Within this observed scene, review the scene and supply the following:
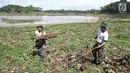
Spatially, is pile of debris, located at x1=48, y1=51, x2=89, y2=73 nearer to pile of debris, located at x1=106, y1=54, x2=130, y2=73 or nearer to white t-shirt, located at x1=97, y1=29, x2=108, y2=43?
white t-shirt, located at x1=97, y1=29, x2=108, y2=43

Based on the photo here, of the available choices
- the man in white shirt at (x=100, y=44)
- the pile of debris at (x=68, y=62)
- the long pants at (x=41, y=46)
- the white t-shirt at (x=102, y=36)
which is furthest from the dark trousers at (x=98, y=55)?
the long pants at (x=41, y=46)

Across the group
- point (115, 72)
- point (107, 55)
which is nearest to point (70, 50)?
point (107, 55)

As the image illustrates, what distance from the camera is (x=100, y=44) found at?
1098 cm

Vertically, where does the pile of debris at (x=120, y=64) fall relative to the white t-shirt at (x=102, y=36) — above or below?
below

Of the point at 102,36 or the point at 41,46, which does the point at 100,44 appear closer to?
the point at 102,36

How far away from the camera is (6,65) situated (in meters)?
11.1

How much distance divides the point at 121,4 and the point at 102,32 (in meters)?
1.98

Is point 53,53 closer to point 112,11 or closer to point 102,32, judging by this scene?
point 102,32

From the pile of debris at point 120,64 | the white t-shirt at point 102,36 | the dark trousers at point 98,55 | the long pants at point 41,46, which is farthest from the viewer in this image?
the long pants at point 41,46

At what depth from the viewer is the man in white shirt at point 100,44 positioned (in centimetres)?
1073

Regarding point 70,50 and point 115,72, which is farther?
point 70,50

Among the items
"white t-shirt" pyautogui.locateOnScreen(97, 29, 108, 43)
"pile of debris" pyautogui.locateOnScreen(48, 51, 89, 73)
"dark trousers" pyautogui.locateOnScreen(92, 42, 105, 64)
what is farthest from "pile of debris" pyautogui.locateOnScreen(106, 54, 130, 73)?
"white t-shirt" pyautogui.locateOnScreen(97, 29, 108, 43)

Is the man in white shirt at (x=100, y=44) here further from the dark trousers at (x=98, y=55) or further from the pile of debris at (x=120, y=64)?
the pile of debris at (x=120, y=64)

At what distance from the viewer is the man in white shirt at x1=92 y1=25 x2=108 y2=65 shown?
35.2 feet
